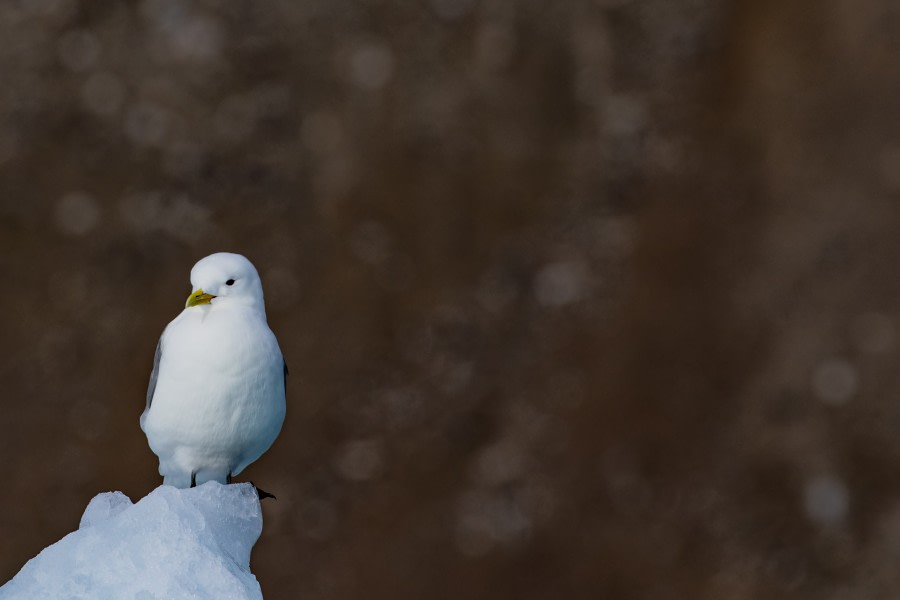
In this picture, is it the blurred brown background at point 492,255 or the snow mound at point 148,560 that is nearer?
the snow mound at point 148,560

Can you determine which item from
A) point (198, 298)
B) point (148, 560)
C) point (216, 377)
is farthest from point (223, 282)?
point (148, 560)

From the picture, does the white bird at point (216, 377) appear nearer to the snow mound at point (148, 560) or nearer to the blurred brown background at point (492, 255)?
the snow mound at point (148, 560)

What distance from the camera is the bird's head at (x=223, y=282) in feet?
14.5

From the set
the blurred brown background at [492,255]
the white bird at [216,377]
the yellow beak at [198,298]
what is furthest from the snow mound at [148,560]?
the blurred brown background at [492,255]

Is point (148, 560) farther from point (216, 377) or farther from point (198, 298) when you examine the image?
point (198, 298)

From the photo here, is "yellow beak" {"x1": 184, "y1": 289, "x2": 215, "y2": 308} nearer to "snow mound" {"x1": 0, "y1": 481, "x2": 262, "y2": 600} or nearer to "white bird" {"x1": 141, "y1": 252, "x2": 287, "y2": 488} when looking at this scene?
"white bird" {"x1": 141, "y1": 252, "x2": 287, "y2": 488}

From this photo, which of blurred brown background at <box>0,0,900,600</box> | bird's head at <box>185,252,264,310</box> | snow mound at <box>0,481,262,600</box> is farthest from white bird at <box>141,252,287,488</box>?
blurred brown background at <box>0,0,900,600</box>

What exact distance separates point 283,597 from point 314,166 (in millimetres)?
4633

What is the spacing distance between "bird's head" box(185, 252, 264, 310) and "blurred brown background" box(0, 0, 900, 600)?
8.96 metres

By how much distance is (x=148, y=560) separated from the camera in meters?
4.14

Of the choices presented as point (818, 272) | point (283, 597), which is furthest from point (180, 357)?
point (818, 272)

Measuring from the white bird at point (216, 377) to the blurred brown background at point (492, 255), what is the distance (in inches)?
349

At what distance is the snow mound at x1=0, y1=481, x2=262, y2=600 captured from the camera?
4.06m

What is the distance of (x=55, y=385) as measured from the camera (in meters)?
13.7
